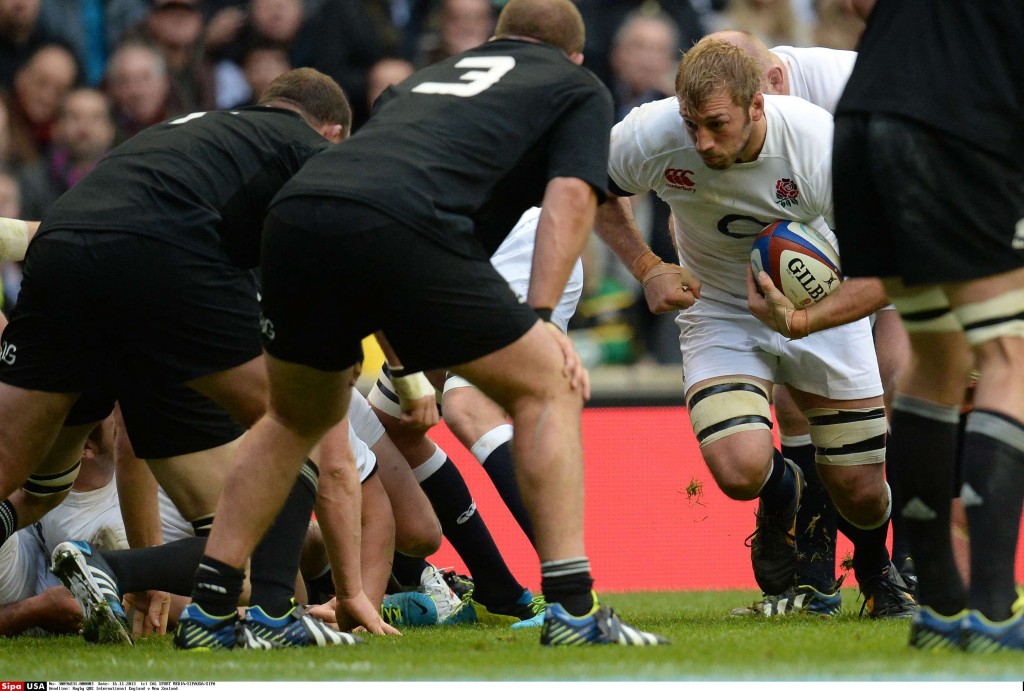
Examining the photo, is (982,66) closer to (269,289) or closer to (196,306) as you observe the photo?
(269,289)

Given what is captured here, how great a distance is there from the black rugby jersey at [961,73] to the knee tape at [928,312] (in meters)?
0.42

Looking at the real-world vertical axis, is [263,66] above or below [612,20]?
below

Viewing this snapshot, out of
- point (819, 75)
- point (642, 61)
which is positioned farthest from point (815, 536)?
point (642, 61)

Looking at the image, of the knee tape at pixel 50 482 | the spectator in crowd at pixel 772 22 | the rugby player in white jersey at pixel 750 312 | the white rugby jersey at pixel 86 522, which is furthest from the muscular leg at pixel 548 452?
the spectator in crowd at pixel 772 22

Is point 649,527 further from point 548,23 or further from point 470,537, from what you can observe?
point 548,23

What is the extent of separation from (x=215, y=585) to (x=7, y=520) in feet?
5.56

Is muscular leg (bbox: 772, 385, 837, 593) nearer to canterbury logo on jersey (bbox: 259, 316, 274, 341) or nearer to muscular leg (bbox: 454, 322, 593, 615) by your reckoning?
muscular leg (bbox: 454, 322, 593, 615)

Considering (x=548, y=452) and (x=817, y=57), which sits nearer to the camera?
(x=548, y=452)

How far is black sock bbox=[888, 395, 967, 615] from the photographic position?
12.5ft

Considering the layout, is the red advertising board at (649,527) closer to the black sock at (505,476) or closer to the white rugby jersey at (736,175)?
the black sock at (505,476)

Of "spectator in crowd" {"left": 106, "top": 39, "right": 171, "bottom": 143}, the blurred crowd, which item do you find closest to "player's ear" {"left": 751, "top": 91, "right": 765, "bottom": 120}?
the blurred crowd

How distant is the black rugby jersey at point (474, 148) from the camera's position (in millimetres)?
3891

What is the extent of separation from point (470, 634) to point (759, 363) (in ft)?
5.64

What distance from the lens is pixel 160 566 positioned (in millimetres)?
5098
